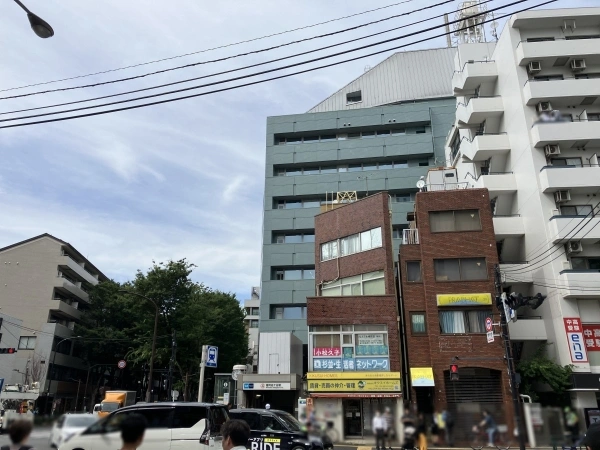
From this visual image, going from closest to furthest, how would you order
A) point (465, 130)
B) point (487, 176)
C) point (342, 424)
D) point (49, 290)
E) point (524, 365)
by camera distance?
point (342, 424) → point (524, 365) → point (487, 176) → point (465, 130) → point (49, 290)

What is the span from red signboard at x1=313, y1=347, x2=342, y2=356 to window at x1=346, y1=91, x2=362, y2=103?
40.5m

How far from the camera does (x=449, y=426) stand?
161cm

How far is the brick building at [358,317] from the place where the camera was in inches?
999

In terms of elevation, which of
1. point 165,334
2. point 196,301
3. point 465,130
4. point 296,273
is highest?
point 465,130

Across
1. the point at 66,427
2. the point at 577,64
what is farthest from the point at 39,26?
the point at 577,64

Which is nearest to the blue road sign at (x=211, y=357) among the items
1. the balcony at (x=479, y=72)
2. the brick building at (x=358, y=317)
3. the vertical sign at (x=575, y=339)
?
the brick building at (x=358, y=317)

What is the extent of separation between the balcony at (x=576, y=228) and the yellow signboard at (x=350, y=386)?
13.8 metres

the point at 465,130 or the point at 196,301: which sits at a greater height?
the point at 465,130

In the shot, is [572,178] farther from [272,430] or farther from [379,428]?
[379,428]

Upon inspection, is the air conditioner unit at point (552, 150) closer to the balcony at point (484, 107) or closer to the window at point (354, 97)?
the balcony at point (484, 107)

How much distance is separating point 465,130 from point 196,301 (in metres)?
31.6

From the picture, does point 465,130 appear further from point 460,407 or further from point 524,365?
point 460,407

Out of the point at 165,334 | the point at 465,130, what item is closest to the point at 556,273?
the point at 465,130

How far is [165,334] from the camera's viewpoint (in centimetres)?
4262
